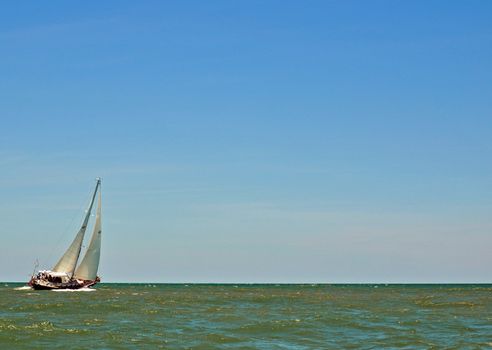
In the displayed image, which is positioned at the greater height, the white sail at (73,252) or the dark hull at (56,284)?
the white sail at (73,252)

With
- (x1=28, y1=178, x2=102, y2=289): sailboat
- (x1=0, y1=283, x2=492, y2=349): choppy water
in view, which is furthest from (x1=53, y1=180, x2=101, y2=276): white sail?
(x1=0, y1=283, x2=492, y2=349): choppy water

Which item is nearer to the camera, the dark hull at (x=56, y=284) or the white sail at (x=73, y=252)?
the white sail at (x=73, y=252)

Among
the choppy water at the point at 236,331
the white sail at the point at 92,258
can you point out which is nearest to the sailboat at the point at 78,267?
the white sail at the point at 92,258

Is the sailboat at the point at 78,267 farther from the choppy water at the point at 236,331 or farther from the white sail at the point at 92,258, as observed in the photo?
the choppy water at the point at 236,331

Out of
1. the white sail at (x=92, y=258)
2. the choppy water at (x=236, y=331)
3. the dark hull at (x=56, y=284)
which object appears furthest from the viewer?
the dark hull at (x=56, y=284)

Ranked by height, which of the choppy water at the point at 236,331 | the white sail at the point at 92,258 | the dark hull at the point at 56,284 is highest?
the white sail at the point at 92,258

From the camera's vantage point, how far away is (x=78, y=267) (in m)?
124

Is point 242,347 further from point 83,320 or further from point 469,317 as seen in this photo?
point 469,317

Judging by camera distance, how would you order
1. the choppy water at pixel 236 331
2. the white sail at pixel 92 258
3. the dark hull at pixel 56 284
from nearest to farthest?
1. the choppy water at pixel 236 331
2. the white sail at pixel 92 258
3. the dark hull at pixel 56 284

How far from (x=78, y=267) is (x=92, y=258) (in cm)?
379

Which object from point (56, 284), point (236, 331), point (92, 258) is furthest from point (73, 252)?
point (236, 331)

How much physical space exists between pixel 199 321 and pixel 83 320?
28.6ft

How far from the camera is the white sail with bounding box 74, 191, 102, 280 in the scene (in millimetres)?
120500

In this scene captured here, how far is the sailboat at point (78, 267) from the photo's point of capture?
121 m
